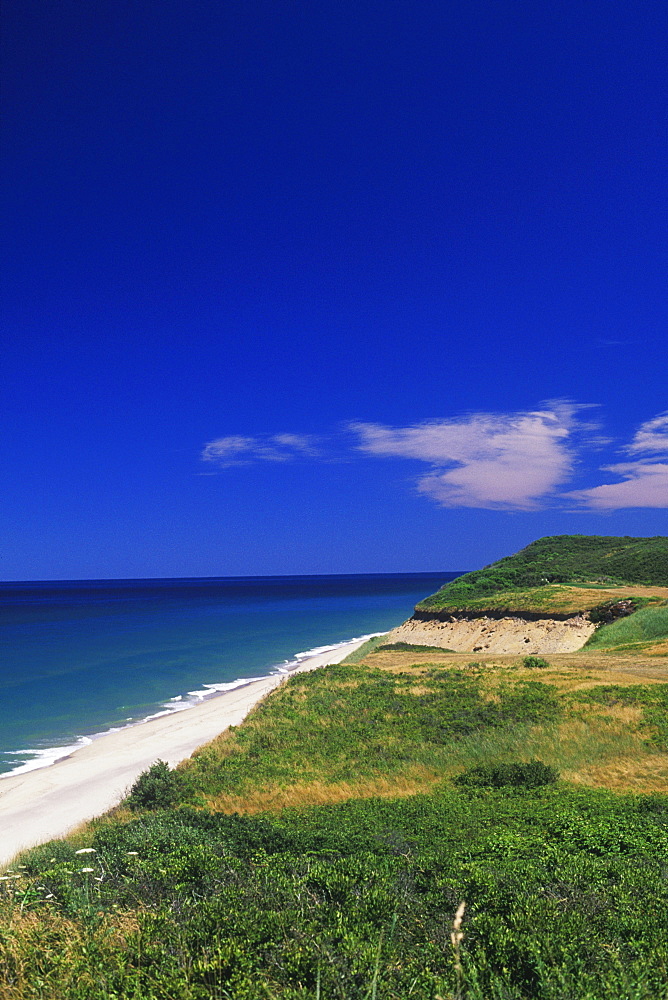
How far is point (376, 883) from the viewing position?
752cm

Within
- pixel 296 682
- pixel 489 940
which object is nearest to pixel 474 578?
pixel 296 682

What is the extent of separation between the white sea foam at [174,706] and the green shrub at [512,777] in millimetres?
22522

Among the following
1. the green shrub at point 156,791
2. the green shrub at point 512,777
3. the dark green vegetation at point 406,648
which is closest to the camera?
the green shrub at point 512,777

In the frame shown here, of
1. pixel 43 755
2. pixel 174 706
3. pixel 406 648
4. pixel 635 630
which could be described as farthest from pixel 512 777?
pixel 406 648

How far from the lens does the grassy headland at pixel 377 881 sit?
5594 millimetres

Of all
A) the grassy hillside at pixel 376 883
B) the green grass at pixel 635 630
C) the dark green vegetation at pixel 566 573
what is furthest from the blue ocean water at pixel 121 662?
the green grass at pixel 635 630

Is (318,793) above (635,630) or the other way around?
the other way around

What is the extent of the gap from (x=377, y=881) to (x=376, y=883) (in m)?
0.12

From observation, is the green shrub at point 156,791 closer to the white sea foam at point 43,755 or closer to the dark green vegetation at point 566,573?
the white sea foam at point 43,755

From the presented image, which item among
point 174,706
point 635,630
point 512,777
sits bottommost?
point 174,706

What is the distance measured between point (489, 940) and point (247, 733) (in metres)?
21.4

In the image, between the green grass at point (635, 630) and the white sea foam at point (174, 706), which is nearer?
the white sea foam at point (174, 706)

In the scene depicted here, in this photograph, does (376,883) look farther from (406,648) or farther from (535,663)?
(406,648)

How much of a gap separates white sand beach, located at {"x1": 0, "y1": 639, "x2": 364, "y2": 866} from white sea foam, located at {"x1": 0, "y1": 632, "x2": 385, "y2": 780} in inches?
30.9
